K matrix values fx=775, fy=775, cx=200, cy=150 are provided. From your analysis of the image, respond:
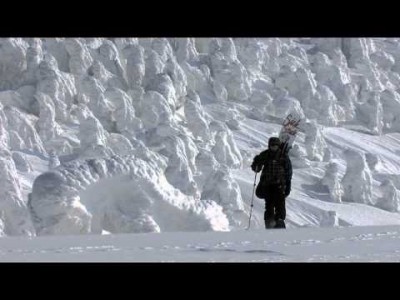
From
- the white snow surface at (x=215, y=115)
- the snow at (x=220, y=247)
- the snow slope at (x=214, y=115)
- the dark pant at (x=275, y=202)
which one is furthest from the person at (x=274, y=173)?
the white snow surface at (x=215, y=115)

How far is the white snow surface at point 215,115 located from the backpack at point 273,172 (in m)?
18.5

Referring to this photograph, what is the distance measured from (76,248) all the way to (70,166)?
942cm

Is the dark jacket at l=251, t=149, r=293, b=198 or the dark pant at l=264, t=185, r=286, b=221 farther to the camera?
the dark pant at l=264, t=185, r=286, b=221

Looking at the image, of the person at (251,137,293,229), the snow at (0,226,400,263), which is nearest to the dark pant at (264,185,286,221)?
the person at (251,137,293,229)

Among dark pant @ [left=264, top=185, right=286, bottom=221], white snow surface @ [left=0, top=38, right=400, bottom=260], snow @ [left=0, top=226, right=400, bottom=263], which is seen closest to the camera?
snow @ [left=0, top=226, right=400, bottom=263]

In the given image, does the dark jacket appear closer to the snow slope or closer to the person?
the person

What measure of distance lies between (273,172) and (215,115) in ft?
147

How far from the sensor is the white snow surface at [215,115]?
3725 centimetres

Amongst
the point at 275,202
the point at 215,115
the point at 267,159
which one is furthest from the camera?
the point at 215,115

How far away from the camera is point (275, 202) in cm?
735

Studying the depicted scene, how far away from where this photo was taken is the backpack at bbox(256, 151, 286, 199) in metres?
7.14

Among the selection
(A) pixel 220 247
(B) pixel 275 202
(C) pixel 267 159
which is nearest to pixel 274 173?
(C) pixel 267 159

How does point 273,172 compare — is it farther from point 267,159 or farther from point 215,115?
point 215,115
